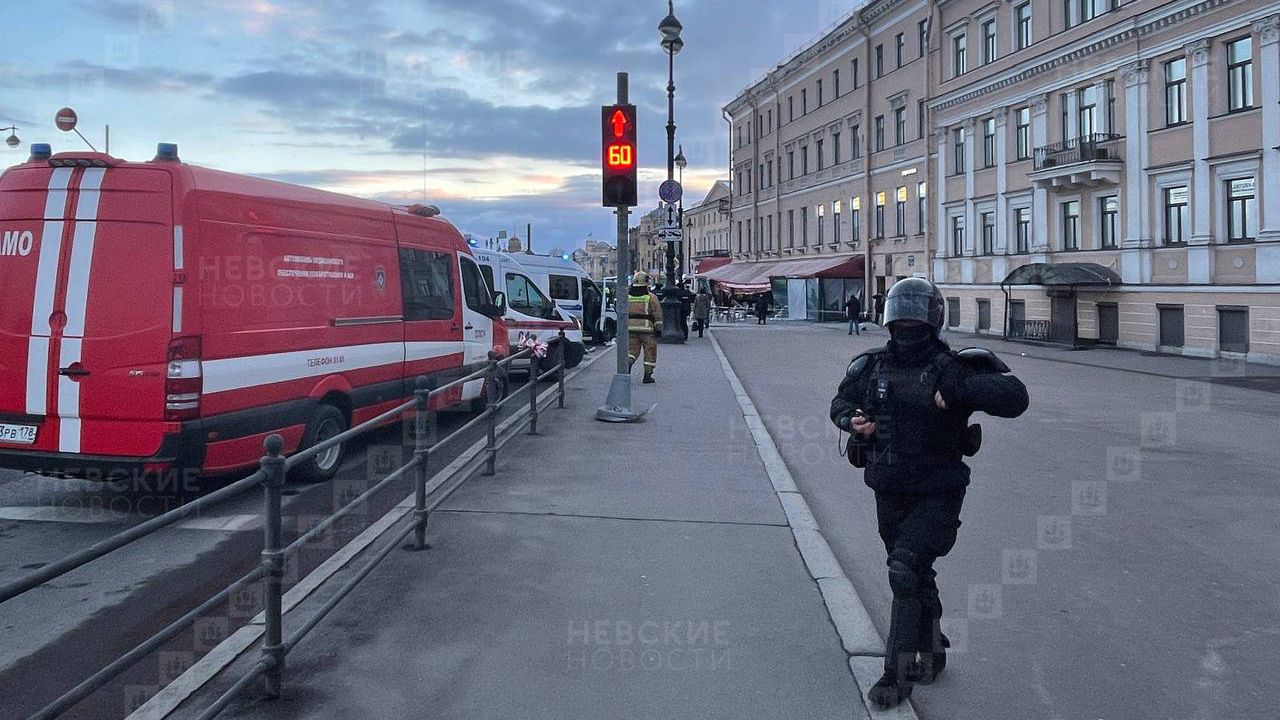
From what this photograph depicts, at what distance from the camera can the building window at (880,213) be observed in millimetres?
47438

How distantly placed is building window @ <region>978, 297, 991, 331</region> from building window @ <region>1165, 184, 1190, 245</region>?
30.9 feet

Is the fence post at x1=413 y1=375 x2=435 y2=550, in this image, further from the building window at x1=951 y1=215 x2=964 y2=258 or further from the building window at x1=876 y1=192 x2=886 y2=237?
the building window at x1=876 y1=192 x2=886 y2=237

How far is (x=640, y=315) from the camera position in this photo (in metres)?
16.1

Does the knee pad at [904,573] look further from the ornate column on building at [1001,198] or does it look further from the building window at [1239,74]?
the ornate column on building at [1001,198]

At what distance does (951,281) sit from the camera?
39688mm

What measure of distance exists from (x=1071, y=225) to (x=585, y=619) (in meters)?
30.6

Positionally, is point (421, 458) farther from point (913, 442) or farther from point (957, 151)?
point (957, 151)

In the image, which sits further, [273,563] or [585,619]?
[585,619]

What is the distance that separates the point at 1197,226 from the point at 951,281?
14.0m

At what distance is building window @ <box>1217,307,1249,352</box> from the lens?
24.2 meters

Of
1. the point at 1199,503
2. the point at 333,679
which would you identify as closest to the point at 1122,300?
the point at 1199,503

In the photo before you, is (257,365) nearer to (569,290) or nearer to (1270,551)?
(1270,551)

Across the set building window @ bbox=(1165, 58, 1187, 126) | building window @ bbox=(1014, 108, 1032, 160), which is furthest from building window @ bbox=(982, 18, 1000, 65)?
building window @ bbox=(1165, 58, 1187, 126)

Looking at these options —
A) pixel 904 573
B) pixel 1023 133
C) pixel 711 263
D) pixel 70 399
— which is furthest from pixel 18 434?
pixel 711 263
